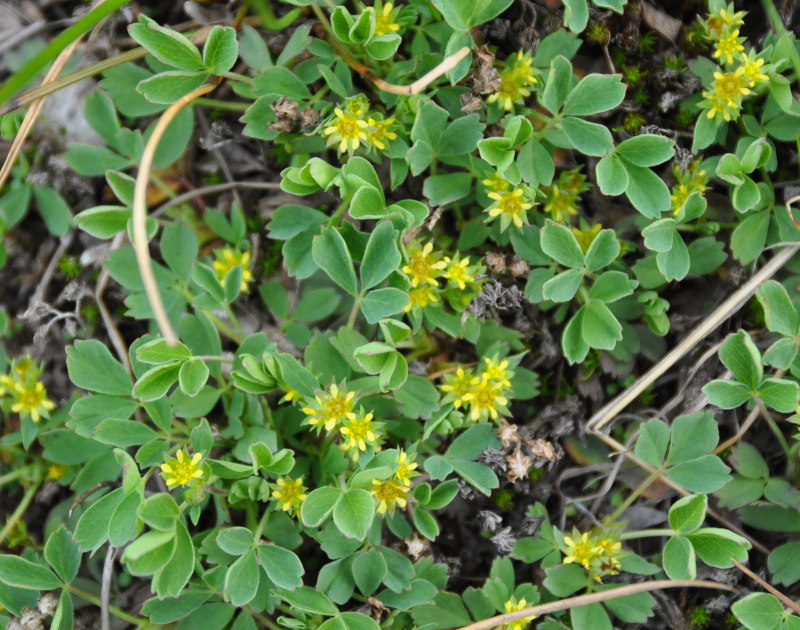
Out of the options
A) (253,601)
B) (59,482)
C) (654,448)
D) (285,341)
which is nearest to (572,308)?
(654,448)

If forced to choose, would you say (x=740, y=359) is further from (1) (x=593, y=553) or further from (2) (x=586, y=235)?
(1) (x=593, y=553)

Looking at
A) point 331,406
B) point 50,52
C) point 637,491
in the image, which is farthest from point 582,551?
point 50,52

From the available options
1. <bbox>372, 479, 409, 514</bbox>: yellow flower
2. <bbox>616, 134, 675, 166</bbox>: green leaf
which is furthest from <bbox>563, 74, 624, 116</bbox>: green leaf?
<bbox>372, 479, 409, 514</bbox>: yellow flower

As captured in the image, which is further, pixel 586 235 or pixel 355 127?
pixel 586 235

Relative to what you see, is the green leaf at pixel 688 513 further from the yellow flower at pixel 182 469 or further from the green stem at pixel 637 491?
the yellow flower at pixel 182 469

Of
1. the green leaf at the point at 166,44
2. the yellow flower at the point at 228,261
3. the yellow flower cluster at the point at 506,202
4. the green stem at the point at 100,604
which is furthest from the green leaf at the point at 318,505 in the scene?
the green leaf at the point at 166,44

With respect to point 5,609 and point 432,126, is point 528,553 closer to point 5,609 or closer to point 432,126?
point 432,126
